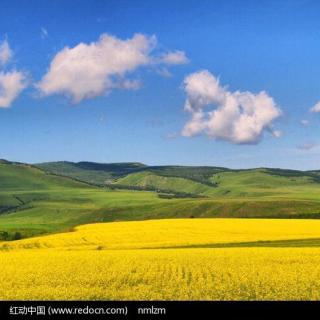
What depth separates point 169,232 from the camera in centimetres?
7988

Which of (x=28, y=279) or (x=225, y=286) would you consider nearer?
(x=225, y=286)

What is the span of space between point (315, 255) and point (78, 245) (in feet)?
109
